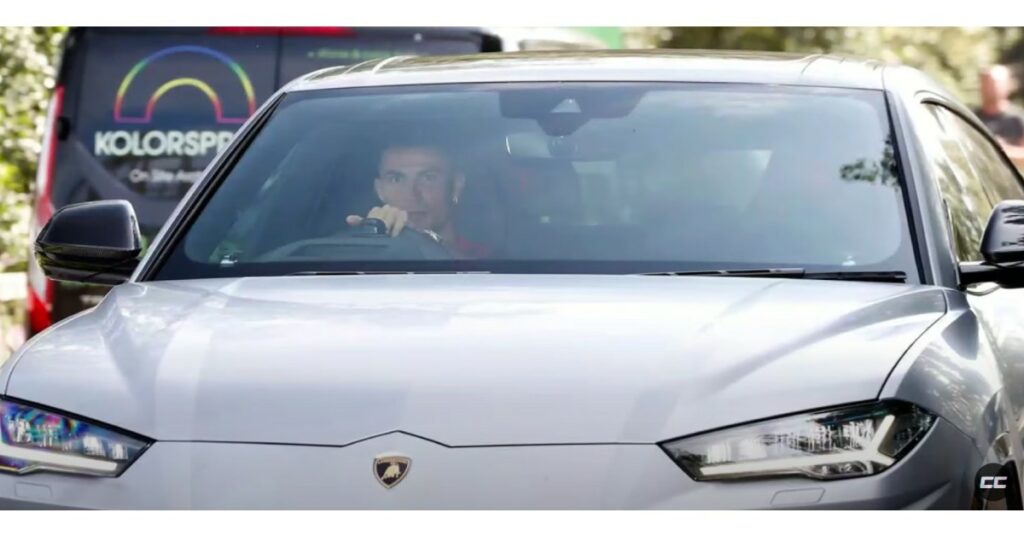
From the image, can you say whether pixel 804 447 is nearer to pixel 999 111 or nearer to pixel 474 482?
pixel 474 482

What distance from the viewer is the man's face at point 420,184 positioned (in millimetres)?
4863

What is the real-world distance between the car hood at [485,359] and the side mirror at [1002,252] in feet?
0.62

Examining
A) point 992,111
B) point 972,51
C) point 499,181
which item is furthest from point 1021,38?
point 499,181

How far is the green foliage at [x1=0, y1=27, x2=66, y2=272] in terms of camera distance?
14.8 meters

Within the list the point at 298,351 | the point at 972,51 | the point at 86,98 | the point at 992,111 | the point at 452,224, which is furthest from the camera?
the point at 972,51

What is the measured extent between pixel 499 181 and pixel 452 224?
16 centimetres

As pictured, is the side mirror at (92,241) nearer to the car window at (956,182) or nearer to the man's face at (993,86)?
the car window at (956,182)

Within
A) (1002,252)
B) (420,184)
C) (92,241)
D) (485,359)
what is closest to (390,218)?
(420,184)

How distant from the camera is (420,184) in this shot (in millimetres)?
4875

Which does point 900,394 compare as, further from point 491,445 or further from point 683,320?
point 491,445

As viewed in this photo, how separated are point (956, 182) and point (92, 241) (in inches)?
83.7

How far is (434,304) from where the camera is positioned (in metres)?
4.22

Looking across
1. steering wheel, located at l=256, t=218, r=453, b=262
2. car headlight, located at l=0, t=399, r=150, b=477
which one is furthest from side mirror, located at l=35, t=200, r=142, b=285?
car headlight, located at l=0, t=399, r=150, b=477

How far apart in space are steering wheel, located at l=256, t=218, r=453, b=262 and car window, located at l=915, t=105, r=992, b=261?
47.2 inches
